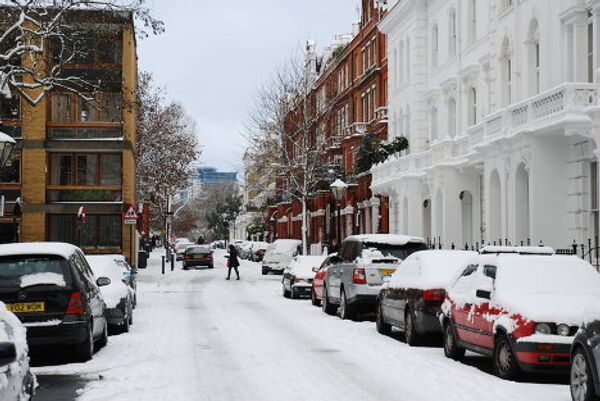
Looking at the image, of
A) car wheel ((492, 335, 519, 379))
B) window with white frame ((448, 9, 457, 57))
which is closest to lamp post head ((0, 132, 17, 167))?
car wheel ((492, 335, 519, 379))

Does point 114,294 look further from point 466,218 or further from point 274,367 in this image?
point 466,218

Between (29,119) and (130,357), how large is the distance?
3500cm

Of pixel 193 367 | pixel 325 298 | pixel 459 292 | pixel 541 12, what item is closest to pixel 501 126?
pixel 541 12

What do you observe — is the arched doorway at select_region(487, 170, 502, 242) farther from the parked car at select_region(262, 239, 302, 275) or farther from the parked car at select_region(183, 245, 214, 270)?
the parked car at select_region(183, 245, 214, 270)

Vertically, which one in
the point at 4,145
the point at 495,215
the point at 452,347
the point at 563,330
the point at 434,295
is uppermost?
the point at 4,145

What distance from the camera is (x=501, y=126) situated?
29484 millimetres

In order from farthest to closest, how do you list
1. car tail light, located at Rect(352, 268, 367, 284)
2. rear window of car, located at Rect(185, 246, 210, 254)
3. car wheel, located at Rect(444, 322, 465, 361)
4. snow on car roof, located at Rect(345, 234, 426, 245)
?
rear window of car, located at Rect(185, 246, 210, 254), snow on car roof, located at Rect(345, 234, 426, 245), car tail light, located at Rect(352, 268, 367, 284), car wheel, located at Rect(444, 322, 465, 361)

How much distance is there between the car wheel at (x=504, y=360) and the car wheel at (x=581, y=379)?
1.92 metres

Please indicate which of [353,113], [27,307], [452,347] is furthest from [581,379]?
[353,113]

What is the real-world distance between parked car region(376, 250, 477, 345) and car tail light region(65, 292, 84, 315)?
5355mm

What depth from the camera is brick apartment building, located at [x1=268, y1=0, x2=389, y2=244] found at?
53.4 metres

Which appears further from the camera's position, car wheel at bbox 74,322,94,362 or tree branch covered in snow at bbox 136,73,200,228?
tree branch covered in snow at bbox 136,73,200,228

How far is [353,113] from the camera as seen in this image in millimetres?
61156

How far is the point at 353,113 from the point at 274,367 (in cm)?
4838
